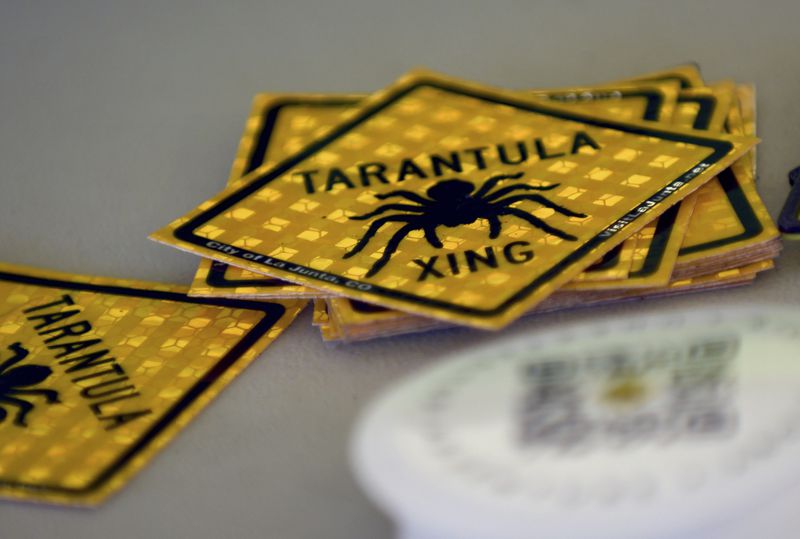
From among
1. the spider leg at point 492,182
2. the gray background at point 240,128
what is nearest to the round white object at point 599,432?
the gray background at point 240,128

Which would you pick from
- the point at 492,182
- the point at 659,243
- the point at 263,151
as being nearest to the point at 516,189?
the point at 492,182

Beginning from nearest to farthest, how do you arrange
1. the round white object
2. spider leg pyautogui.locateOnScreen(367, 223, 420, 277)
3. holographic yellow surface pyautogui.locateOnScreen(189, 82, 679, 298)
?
the round white object, spider leg pyautogui.locateOnScreen(367, 223, 420, 277), holographic yellow surface pyautogui.locateOnScreen(189, 82, 679, 298)

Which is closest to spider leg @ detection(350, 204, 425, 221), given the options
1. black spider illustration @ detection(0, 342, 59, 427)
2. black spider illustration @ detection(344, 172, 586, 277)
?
black spider illustration @ detection(344, 172, 586, 277)

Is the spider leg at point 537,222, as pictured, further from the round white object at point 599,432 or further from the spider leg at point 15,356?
the spider leg at point 15,356

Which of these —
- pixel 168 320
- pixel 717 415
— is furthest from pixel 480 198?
pixel 717 415

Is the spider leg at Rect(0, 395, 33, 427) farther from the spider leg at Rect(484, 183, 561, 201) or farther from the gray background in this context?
the spider leg at Rect(484, 183, 561, 201)

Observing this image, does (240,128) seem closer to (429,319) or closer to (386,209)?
(386,209)
